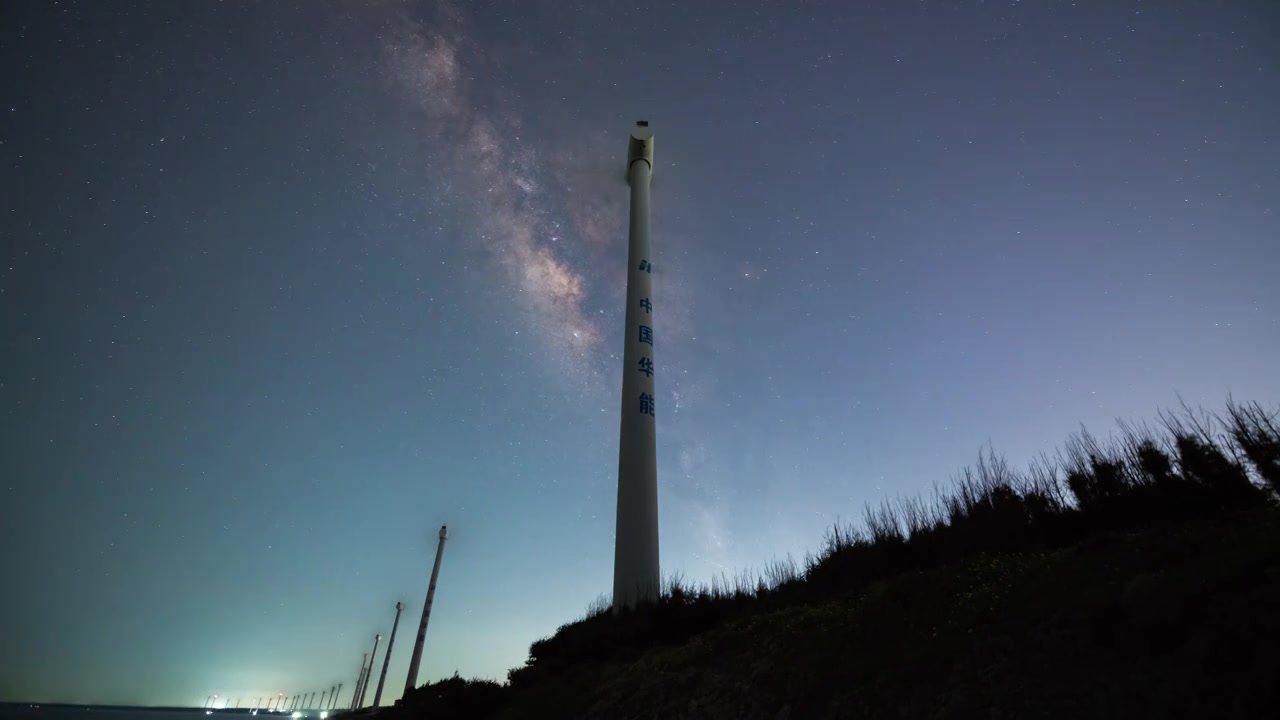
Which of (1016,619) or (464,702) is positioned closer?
(1016,619)

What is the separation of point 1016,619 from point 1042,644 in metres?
0.61

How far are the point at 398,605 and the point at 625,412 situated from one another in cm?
4449

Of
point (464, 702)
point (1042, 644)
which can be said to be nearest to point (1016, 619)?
point (1042, 644)

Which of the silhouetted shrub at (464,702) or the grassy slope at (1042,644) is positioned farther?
the silhouetted shrub at (464,702)

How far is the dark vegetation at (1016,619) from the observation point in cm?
466

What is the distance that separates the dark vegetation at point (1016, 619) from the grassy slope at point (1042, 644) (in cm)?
2

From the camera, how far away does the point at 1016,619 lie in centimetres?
611

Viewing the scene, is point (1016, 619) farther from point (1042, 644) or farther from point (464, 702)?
point (464, 702)

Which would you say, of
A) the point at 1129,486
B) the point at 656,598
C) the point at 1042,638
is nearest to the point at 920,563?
the point at 1129,486

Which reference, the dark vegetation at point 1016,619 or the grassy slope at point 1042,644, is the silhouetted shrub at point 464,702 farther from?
the grassy slope at point 1042,644

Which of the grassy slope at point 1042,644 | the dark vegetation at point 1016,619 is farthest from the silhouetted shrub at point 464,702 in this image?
the grassy slope at point 1042,644

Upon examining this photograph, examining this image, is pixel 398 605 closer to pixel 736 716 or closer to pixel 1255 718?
pixel 736 716

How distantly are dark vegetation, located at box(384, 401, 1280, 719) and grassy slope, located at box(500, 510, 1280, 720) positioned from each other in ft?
0.06

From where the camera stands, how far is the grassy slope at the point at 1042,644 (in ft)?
14.3
